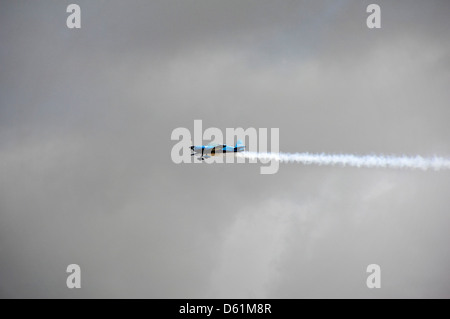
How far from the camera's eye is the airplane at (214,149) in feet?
298

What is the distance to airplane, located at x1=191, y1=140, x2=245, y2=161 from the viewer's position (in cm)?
9081

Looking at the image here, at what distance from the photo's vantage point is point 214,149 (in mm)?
90938

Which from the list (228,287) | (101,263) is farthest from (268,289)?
(101,263)

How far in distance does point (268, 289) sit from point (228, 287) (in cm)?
1310

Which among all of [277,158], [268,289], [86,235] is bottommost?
[268,289]
